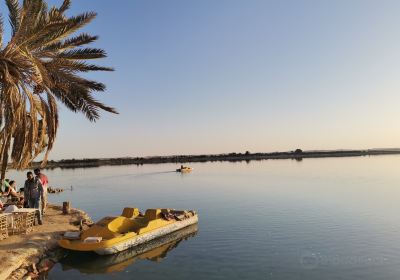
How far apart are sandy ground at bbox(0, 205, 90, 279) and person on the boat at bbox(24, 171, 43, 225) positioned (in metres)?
1.10

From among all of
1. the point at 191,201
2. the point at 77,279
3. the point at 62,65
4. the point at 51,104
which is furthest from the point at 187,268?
the point at 191,201

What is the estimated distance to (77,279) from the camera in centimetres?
1575

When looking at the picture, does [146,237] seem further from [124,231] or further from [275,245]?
[275,245]

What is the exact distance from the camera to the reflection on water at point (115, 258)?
17.1 meters

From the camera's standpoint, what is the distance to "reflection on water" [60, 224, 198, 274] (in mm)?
17125

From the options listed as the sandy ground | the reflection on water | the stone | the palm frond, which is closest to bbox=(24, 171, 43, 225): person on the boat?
the sandy ground

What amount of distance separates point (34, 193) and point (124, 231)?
17.4ft

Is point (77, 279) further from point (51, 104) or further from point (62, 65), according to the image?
point (62, 65)

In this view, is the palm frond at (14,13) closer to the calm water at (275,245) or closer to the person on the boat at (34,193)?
the person on the boat at (34,193)

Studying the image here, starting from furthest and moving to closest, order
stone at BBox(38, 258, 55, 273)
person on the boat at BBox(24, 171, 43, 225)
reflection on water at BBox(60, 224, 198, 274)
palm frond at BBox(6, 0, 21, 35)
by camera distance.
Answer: person on the boat at BBox(24, 171, 43, 225) → reflection on water at BBox(60, 224, 198, 274) → stone at BBox(38, 258, 55, 273) → palm frond at BBox(6, 0, 21, 35)

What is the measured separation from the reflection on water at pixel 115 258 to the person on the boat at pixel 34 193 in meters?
4.01

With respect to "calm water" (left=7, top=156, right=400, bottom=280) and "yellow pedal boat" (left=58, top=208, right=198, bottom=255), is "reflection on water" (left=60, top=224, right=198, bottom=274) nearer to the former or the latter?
"calm water" (left=7, top=156, right=400, bottom=280)

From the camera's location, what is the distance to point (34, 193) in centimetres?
2111

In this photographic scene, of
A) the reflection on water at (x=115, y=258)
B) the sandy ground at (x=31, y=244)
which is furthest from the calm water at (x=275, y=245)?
the sandy ground at (x=31, y=244)
